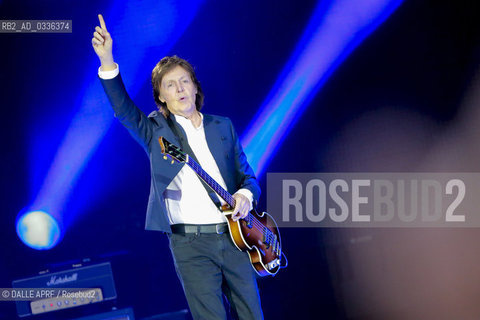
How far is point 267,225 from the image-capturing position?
2.79 m

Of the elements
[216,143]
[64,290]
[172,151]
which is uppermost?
[216,143]

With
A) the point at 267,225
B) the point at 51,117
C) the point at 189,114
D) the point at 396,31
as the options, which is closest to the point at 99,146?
the point at 51,117

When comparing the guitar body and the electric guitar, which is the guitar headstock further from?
the guitar body

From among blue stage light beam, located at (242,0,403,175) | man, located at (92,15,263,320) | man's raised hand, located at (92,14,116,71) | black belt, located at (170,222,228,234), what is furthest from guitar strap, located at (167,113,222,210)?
blue stage light beam, located at (242,0,403,175)

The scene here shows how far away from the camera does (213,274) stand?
96.9 inches

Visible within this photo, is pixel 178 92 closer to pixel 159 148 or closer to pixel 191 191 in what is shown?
pixel 159 148

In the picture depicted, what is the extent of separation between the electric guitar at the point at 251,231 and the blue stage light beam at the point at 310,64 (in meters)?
1.15

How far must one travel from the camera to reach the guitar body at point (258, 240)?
2471 mm

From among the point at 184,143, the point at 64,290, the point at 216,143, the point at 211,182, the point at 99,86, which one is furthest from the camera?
the point at 99,86

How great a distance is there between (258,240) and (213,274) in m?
0.30

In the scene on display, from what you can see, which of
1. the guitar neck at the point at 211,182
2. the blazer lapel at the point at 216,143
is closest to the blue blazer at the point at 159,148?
the blazer lapel at the point at 216,143

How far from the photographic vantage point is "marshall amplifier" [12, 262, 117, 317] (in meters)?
3.23

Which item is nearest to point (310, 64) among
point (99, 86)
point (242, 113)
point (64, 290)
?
point (242, 113)

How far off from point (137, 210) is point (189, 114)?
136cm
